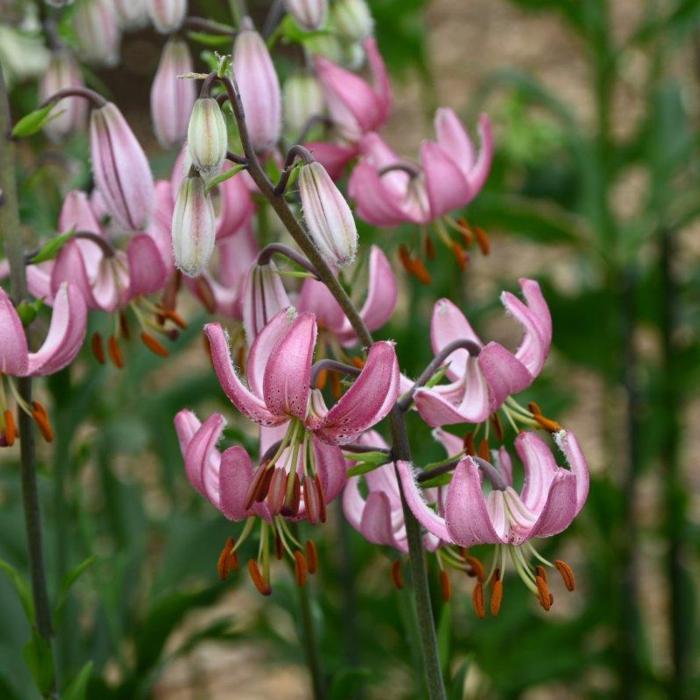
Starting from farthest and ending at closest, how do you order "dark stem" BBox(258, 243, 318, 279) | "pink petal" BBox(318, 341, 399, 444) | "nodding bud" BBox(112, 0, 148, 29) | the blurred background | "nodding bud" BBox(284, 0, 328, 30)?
1. the blurred background
2. "nodding bud" BBox(112, 0, 148, 29)
3. "nodding bud" BBox(284, 0, 328, 30)
4. "dark stem" BBox(258, 243, 318, 279)
5. "pink petal" BBox(318, 341, 399, 444)

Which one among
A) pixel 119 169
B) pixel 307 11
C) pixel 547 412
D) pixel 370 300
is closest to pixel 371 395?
pixel 370 300

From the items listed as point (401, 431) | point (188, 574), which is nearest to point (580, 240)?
point (188, 574)

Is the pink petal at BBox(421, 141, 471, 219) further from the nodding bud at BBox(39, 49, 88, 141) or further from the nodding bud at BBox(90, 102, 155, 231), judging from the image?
the nodding bud at BBox(39, 49, 88, 141)

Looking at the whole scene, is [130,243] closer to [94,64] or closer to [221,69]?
[221,69]

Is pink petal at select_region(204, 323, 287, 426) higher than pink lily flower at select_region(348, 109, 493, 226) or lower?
lower

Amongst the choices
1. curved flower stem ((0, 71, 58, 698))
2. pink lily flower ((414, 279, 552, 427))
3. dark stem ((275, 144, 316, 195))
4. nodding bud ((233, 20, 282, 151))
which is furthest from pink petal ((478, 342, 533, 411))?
curved flower stem ((0, 71, 58, 698))

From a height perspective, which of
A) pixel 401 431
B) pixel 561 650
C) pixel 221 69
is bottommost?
pixel 561 650
